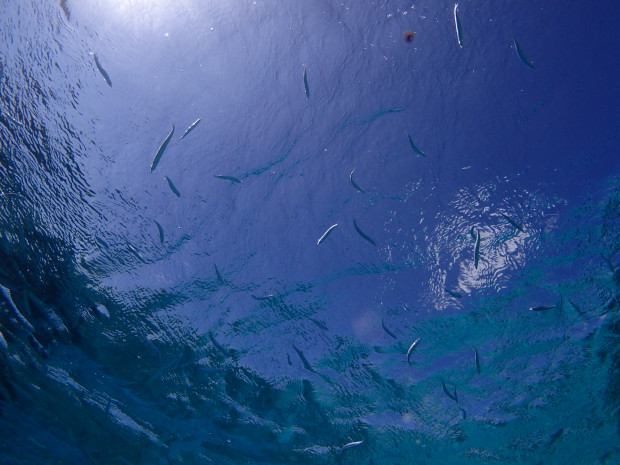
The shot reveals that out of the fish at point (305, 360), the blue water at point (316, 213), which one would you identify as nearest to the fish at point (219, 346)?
the blue water at point (316, 213)

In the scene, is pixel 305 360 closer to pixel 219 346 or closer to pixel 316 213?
pixel 219 346

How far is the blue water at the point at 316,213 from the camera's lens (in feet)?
22.8

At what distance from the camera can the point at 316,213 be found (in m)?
8.84

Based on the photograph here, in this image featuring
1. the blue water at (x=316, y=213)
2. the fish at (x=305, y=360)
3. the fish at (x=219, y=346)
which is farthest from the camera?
the fish at (x=219, y=346)

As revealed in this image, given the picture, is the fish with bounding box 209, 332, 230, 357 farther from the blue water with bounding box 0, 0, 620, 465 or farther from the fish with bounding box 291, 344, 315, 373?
the fish with bounding box 291, 344, 315, 373

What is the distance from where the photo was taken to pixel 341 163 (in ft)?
27.0

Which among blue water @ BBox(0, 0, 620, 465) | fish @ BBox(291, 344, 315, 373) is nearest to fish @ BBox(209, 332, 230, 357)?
blue water @ BBox(0, 0, 620, 465)

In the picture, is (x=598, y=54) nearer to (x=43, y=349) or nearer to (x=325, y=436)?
(x=325, y=436)

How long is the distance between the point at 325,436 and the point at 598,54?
48.1 feet

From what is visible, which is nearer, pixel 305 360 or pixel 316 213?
pixel 316 213

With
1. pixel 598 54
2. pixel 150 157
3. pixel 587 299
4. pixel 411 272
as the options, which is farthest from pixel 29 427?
pixel 598 54

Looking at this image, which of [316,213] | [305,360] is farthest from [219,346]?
[316,213]

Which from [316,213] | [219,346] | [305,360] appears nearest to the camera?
[316,213]

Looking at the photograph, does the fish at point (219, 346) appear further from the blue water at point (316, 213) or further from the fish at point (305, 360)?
the fish at point (305, 360)
